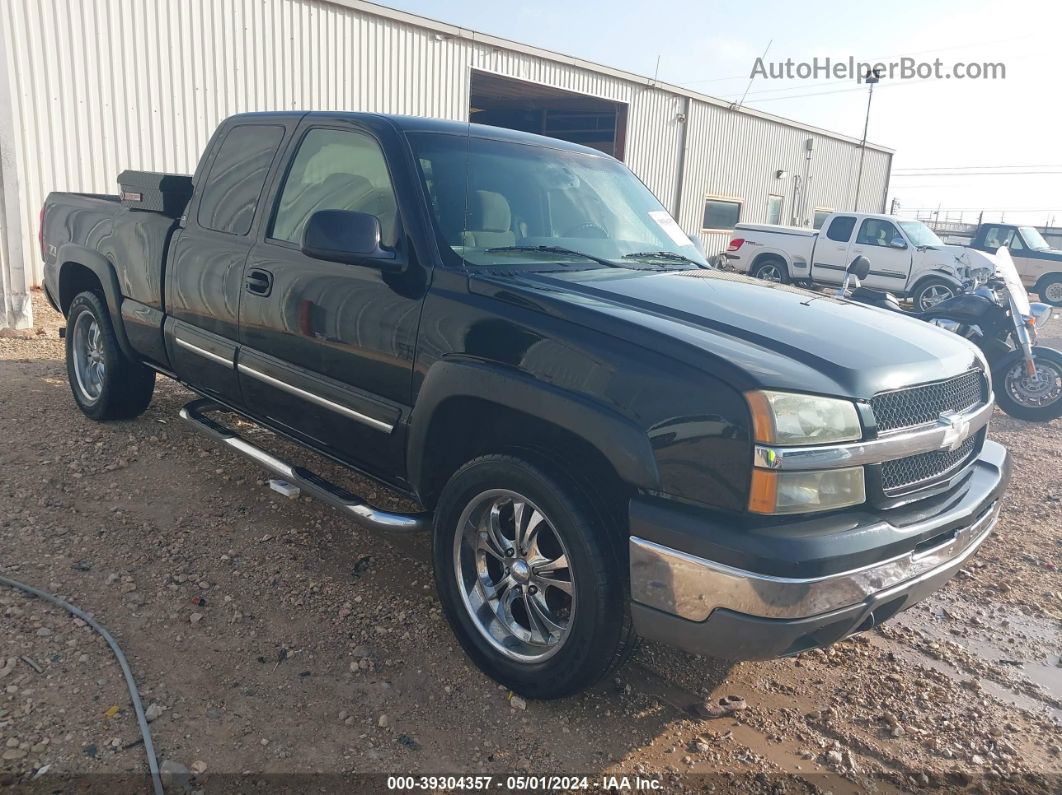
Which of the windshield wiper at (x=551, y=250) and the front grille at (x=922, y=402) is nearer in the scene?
the front grille at (x=922, y=402)

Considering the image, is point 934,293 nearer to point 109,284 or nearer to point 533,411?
point 109,284

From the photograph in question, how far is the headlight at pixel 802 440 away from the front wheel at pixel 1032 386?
5.88 metres

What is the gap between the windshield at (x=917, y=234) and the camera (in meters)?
15.4

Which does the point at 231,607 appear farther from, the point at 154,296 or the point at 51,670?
the point at 154,296

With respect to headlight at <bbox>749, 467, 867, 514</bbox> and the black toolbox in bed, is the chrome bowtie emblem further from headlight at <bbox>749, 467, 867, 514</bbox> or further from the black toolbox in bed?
the black toolbox in bed

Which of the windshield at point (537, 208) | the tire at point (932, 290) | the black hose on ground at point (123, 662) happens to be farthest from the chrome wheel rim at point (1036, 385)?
the tire at point (932, 290)

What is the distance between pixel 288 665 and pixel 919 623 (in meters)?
2.75

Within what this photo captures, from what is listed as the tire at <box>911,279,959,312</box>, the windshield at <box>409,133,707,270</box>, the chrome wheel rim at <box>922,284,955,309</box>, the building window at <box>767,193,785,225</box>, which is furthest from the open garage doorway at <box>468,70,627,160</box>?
the windshield at <box>409,133,707,270</box>

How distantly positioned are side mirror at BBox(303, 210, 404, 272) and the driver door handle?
76cm

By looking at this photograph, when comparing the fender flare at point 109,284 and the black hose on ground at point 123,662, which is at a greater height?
the fender flare at point 109,284

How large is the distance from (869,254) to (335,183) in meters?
14.5

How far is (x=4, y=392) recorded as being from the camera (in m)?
5.93

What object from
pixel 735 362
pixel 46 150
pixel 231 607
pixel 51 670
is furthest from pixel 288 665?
pixel 46 150

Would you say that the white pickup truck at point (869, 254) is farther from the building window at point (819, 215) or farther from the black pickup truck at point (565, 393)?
the black pickup truck at point (565, 393)
